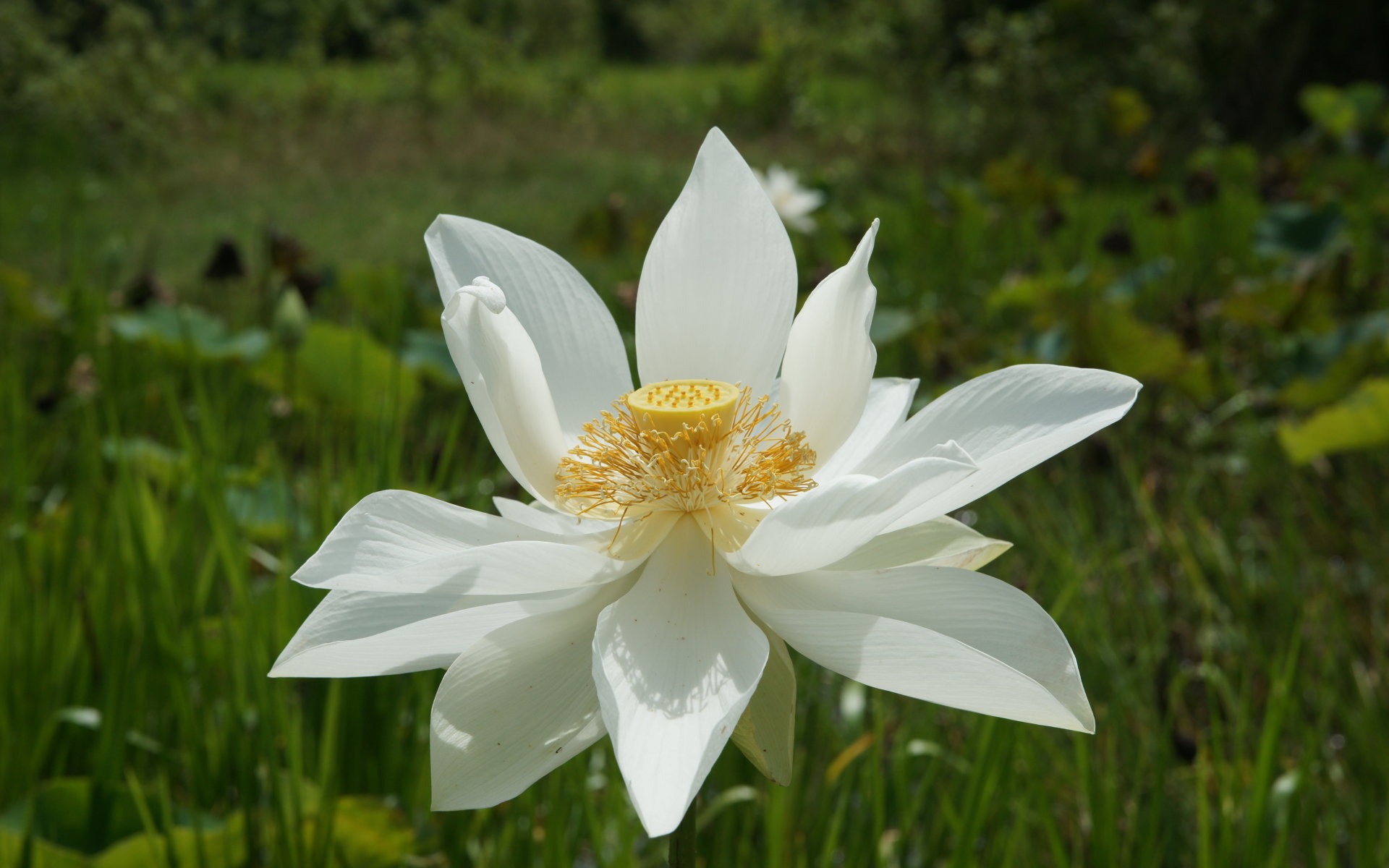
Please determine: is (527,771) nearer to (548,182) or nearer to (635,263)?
(635,263)

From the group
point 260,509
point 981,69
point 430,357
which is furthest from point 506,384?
point 981,69

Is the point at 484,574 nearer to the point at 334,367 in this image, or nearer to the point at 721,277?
the point at 721,277

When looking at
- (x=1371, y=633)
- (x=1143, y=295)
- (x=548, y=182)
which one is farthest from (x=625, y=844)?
(x=548, y=182)

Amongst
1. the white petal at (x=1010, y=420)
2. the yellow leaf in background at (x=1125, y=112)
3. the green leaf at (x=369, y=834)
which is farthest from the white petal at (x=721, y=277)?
the yellow leaf in background at (x=1125, y=112)

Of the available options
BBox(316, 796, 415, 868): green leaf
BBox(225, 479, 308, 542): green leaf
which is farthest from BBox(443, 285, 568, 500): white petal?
BBox(225, 479, 308, 542): green leaf

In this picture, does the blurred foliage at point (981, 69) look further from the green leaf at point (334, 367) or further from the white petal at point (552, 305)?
the white petal at point (552, 305)

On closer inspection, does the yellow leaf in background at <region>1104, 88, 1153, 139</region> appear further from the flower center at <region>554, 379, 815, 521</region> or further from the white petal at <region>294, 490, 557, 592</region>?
the white petal at <region>294, 490, 557, 592</region>

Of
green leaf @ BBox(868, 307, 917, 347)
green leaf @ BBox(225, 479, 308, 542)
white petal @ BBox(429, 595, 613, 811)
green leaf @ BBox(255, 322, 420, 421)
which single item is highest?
green leaf @ BBox(868, 307, 917, 347)
